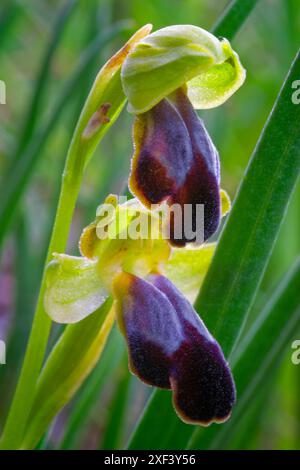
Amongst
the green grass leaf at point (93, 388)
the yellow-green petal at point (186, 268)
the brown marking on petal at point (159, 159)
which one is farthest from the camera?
the green grass leaf at point (93, 388)

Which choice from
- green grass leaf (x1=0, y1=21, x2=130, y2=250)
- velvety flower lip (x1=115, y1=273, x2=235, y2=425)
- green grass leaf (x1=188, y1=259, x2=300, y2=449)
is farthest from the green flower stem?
green grass leaf (x1=0, y1=21, x2=130, y2=250)

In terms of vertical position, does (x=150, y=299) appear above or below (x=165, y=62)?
below

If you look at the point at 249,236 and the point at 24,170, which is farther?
the point at 24,170

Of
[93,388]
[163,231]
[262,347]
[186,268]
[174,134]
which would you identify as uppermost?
[174,134]

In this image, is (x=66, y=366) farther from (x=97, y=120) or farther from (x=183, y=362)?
(x=97, y=120)

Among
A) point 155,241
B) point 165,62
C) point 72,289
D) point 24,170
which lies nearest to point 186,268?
point 155,241

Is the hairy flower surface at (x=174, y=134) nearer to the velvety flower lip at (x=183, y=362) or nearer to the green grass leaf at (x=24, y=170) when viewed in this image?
the velvety flower lip at (x=183, y=362)

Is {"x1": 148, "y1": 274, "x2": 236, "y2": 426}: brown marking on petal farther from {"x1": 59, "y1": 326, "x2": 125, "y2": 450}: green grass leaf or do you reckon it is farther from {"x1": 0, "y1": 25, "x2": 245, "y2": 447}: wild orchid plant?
{"x1": 59, "y1": 326, "x2": 125, "y2": 450}: green grass leaf

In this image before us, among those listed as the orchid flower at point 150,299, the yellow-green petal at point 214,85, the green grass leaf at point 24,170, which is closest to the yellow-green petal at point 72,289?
the orchid flower at point 150,299
